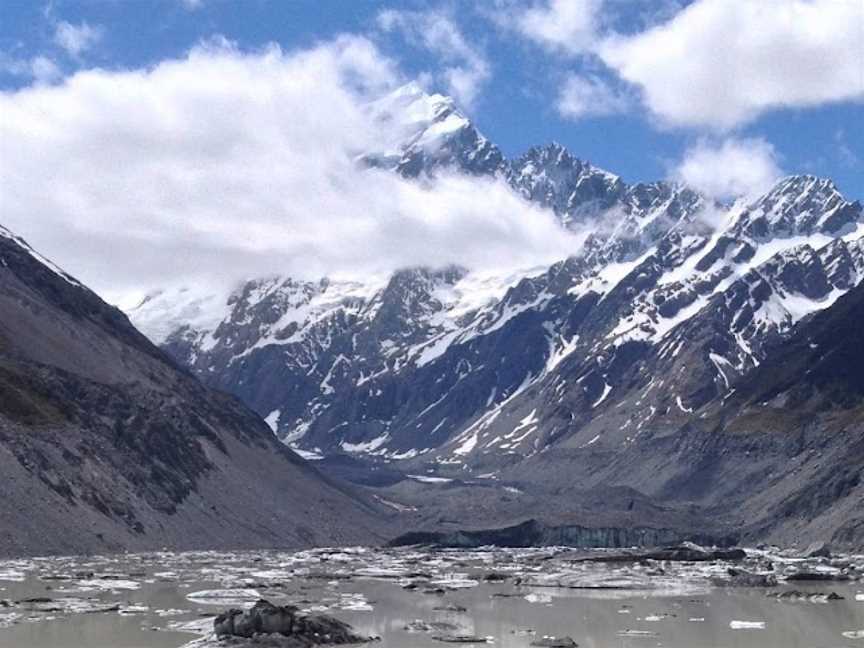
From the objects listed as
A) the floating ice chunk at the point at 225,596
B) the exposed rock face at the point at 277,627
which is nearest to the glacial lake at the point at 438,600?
the floating ice chunk at the point at 225,596

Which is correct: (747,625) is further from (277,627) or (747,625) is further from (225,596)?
(225,596)

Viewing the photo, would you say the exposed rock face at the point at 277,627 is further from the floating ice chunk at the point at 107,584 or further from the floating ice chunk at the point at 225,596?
the floating ice chunk at the point at 107,584

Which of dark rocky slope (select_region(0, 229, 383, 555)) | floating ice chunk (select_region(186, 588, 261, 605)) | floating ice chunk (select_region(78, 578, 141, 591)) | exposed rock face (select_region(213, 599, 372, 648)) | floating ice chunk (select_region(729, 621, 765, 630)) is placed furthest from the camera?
dark rocky slope (select_region(0, 229, 383, 555))

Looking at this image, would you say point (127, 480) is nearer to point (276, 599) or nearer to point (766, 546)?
point (276, 599)

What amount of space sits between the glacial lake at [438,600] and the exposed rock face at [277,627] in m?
1.81

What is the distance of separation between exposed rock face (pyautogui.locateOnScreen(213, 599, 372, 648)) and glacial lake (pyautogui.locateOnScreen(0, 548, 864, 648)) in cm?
A: 181

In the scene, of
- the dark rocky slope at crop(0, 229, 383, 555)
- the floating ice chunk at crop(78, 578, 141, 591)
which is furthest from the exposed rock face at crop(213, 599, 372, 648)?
the dark rocky slope at crop(0, 229, 383, 555)

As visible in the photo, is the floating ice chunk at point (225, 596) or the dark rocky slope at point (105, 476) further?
the dark rocky slope at point (105, 476)

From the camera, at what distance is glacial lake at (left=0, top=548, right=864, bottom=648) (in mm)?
75938

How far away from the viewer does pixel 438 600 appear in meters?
102

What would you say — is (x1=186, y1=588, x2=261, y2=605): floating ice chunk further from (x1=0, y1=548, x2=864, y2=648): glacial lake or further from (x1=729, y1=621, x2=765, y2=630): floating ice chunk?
(x1=729, y1=621, x2=765, y2=630): floating ice chunk

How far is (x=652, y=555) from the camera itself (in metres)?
160

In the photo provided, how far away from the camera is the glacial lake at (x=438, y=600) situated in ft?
249

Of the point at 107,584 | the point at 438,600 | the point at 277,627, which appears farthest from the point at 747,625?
the point at 107,584
